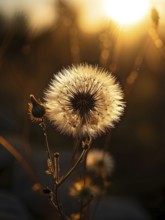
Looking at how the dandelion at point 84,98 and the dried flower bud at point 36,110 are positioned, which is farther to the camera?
the dandelion at point 84,98

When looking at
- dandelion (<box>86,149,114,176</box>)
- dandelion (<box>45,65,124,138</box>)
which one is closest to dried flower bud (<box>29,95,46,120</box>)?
dandelion (<box>45,65,124,138</box>)

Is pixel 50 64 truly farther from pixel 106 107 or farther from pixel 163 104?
pixel 106 107

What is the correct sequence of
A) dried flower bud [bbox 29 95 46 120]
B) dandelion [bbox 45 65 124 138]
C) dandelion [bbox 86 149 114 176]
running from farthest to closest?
dandelion [bbox 86 149 114 176]
dandelion [bbox 45 65 124 138]
dried flower bud [bbox 29 95 46 120]

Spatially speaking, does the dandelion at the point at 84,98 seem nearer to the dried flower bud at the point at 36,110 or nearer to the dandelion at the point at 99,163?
the dried flower bud at the point at 36,110

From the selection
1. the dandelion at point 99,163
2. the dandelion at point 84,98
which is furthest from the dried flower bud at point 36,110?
the dandelion at point 99,163

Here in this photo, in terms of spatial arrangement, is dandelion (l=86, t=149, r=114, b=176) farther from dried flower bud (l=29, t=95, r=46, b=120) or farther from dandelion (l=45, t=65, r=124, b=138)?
dried flower bud (l=29, t=95, r=46, b=120)
